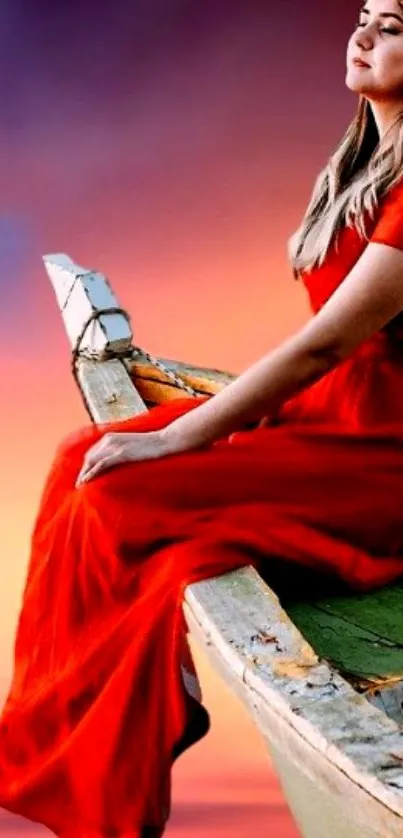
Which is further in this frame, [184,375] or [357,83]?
[184,375]

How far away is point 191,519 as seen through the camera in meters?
2.00

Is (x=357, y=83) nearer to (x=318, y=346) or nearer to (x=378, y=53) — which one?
(x=378, y=53)

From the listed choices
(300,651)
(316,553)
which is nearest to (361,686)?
(300,651)

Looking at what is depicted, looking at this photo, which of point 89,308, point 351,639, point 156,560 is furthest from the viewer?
point 89,308

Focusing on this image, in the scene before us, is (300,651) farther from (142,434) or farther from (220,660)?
(142,434)

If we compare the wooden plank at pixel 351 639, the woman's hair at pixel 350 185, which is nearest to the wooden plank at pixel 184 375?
the woman's hair at pixel 350 185

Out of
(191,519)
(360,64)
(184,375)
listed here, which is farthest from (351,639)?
(184,375)

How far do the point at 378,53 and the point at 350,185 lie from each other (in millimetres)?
221

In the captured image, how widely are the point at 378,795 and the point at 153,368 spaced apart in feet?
7.25

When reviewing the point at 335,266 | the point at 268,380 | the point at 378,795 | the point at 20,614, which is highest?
the point at 335,266

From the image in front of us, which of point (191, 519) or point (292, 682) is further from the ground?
point (191, 519)

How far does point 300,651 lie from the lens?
1.67 m

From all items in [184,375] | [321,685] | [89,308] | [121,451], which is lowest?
[321,685]

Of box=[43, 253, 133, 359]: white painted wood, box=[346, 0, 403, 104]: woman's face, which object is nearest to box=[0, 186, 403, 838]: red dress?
box=[346, 0, 403, 104]: woman's face
